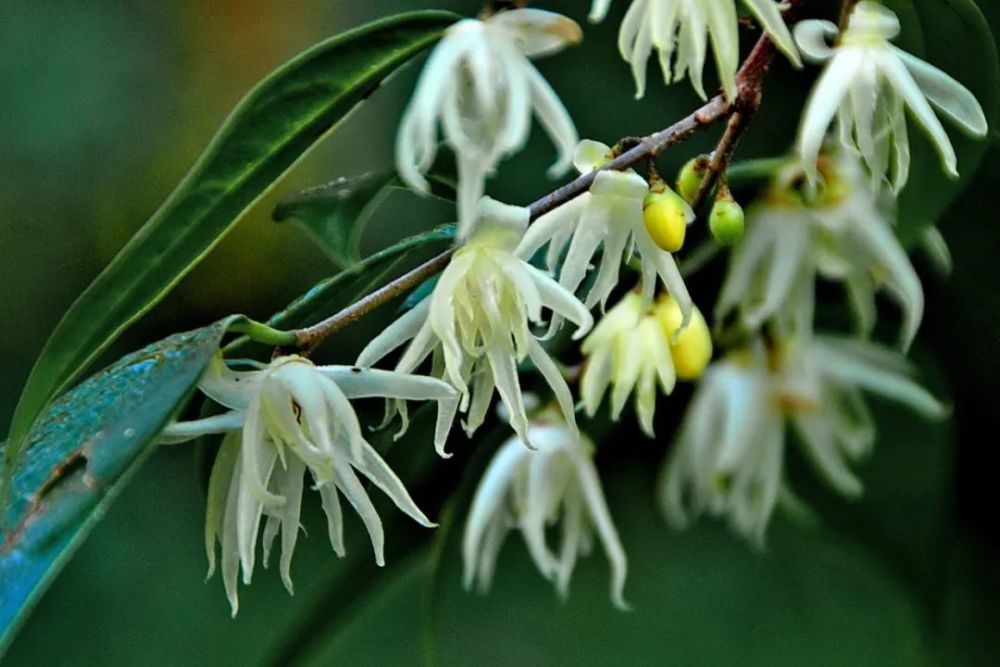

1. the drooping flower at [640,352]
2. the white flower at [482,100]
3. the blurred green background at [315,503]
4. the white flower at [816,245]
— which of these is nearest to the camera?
the white flower at [482,100]

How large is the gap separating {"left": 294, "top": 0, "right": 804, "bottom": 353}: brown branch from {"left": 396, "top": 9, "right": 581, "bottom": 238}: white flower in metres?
0.03

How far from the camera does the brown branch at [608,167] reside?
0.33 meters

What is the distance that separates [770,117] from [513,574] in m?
0.62

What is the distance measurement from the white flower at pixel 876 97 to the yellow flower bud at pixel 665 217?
0.04 metres

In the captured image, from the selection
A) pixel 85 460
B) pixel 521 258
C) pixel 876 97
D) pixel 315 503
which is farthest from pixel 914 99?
pixel 315 503

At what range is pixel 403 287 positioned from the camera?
0.33m

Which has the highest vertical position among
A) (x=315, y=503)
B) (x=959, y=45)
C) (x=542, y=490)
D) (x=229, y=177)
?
(x=229, y=177)

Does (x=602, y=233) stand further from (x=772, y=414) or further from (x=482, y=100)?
(x=772, y=414)

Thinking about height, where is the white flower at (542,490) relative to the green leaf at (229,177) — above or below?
below

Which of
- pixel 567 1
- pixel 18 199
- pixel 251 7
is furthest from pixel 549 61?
pixel 18 199

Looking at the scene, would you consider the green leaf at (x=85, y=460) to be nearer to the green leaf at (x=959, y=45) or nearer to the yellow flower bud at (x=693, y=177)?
the yellow flower bud at (x=693, y=177)

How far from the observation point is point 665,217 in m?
0.33

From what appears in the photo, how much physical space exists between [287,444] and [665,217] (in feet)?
0.37

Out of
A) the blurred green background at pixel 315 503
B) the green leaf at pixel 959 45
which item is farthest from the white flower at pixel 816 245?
the blurred green background at pixel 315 503
